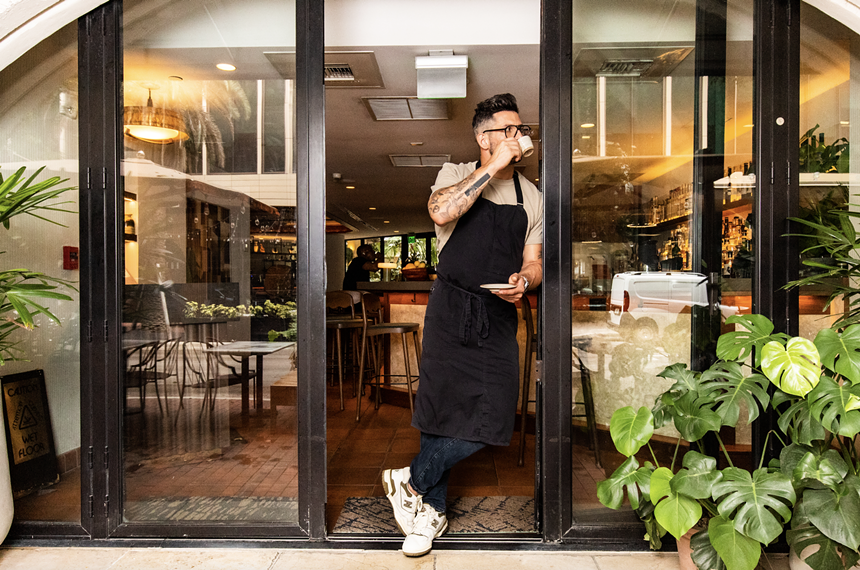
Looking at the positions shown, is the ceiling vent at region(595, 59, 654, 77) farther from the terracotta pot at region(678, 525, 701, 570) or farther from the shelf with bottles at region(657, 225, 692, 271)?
the terracotta pot at region(678, 525, 701, 570)

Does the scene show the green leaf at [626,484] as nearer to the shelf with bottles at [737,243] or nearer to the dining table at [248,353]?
the shelf with bottles at [737,243]

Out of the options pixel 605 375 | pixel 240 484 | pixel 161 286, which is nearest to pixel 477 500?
pixel 605 375

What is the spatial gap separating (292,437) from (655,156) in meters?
1.91

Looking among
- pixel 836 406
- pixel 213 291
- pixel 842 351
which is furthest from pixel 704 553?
pixel 213 291

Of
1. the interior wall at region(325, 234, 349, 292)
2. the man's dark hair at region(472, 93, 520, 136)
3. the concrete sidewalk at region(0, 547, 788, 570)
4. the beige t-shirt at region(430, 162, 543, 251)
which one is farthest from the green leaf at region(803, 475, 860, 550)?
the interior wall at region(325, 234, 349, 292)

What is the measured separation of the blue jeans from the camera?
208 centimetres

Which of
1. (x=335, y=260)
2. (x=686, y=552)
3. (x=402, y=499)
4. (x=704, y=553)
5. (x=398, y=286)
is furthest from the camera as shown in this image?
(x=335, y=260)

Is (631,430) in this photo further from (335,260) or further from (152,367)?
(335,260)

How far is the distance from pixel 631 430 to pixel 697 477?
226 mm

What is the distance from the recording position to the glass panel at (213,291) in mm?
2184

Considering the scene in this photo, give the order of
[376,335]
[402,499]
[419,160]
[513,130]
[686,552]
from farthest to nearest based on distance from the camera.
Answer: [419,160]
[376,335]
[402,499]
[513,130]
[686,552]

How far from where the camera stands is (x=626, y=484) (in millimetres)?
1730

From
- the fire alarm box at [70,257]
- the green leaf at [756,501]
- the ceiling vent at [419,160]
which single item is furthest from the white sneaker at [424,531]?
the ceiling vent at [419,160]

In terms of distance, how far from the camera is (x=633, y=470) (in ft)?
5.72
